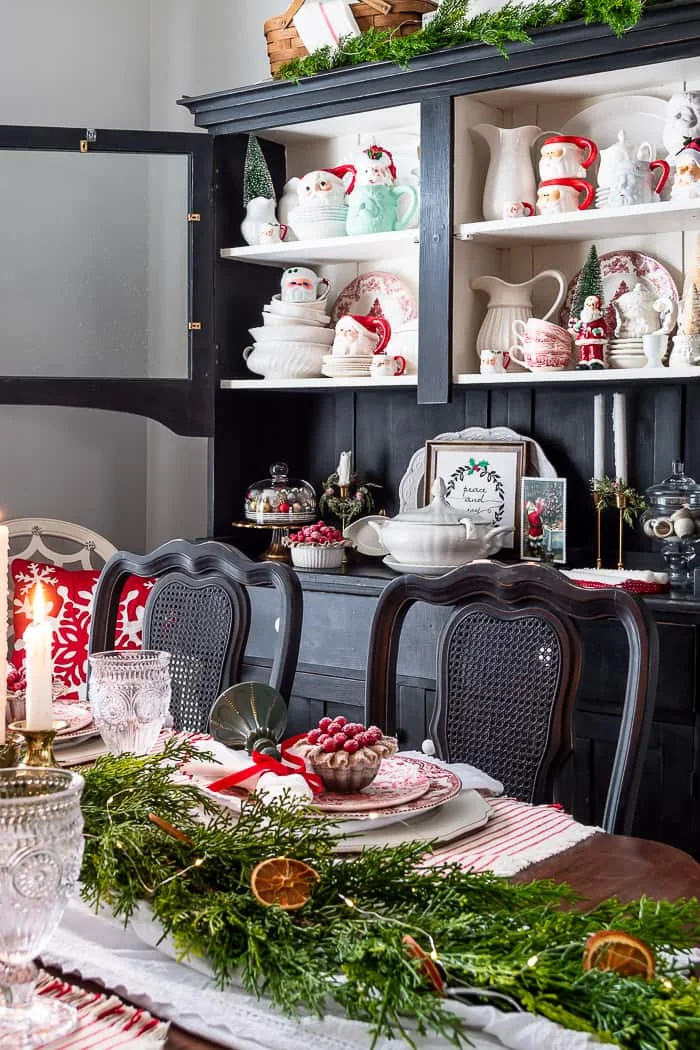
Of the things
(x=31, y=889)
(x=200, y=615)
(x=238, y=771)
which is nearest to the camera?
(x=31, y=889)

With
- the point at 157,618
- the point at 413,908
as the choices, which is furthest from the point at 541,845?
the point at 157,618

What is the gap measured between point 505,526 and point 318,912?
6.76 ft

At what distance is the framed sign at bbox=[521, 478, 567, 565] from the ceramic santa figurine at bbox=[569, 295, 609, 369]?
0.93ft

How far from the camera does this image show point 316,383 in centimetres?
296

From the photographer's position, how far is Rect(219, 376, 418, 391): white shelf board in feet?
9.25

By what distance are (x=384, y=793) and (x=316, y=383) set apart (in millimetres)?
1865

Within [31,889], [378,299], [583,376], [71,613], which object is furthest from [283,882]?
[378,299]

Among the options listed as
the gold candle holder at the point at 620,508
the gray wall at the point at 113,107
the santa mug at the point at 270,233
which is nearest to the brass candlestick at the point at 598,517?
the gold candle holder at the point at 620,508

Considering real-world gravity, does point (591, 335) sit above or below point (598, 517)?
above

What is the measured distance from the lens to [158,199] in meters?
3.01

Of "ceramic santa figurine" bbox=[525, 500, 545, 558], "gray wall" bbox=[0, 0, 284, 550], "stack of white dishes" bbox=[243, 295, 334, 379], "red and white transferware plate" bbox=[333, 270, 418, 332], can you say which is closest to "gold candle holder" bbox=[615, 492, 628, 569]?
"ceramic santa figurine" bbox=[525, 500, 545, 558]

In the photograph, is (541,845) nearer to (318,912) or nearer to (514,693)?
(318,912)

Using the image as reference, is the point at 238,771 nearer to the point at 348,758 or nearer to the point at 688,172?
the point at 348,758

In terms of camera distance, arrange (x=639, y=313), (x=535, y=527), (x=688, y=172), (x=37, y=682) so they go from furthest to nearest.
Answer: (x=535, y=527), (x=639, y=313), (x=688, y=172), (x=37, y=682)
